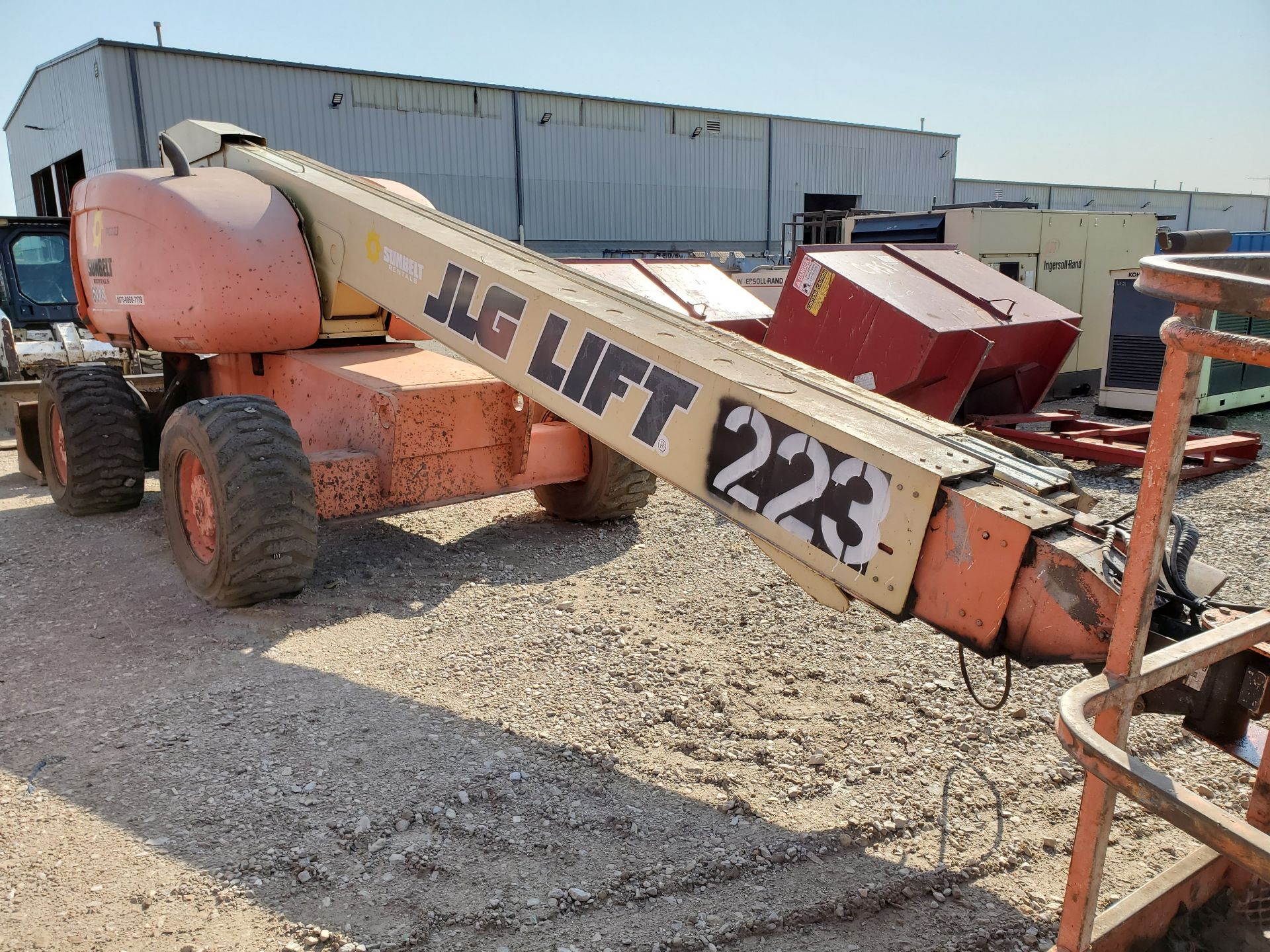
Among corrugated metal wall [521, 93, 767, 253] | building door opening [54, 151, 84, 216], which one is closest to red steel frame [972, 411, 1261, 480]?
corrugated metal wall [521, 93, 767, 253]

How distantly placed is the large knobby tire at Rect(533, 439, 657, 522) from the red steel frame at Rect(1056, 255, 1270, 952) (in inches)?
147

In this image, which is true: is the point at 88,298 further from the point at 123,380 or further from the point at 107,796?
the point at 107,796

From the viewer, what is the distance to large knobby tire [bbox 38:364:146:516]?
5703mm

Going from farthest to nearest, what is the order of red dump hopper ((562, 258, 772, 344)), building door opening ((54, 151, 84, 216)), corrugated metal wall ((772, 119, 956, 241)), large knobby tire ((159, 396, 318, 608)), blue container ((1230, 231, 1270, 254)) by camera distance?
corrugated metal wall ((772, 119, 956, 241)), building door opening ((54, 151, 84, 216)), blue container ((1230, 231, 1270, 254)), red dump hopper ((562, 258, 772, 344)), large knobby tire ((159, 396, 318, 608))

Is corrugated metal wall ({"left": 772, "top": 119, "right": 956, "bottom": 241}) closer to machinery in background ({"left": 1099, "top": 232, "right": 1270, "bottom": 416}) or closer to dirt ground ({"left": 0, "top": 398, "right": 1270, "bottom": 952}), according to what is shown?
machinery in background ({"left": 1099, "top": 232, "right": 1270, "bottom": 416})

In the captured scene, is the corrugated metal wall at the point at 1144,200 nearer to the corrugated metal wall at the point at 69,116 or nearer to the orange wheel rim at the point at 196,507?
the corrugated metal wall at the point at 69,116

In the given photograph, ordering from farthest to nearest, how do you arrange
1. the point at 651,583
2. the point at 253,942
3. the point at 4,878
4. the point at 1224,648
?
1. the point at 651,583
2. the point at 4,878
3. the point at 253,942
4. the point at 1224,648

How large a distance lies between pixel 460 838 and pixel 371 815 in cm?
30

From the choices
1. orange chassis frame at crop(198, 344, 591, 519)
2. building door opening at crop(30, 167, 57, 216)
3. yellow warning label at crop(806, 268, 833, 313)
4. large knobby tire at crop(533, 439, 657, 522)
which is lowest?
large knobby tire at crop(533, 439, 657, 522)

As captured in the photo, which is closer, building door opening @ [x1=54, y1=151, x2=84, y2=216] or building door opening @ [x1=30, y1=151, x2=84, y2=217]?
building door opening @ [x1=54, y1=151, x2=84, y2=216]

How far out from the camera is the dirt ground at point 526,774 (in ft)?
7.88

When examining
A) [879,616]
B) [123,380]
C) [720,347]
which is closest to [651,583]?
[879,616]

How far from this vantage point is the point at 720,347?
3064 millimetres

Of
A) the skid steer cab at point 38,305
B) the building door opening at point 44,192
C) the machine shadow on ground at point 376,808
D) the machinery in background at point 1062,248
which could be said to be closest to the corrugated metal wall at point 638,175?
the building door opening at point 44,192
